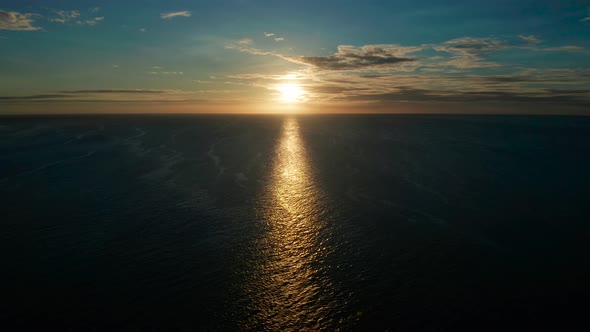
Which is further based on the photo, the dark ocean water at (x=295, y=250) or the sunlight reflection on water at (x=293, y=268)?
the dark ocean water at (x=295, y=250)

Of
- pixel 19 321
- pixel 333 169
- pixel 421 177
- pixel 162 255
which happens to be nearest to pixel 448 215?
pixel 421 177

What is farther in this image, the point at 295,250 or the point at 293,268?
the point at 295,250

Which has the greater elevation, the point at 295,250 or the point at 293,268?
the point at 295,250

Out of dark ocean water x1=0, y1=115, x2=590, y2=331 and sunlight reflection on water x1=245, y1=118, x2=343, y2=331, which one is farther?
dark ocean water x1=0, y1=115, x2=590, y2=331

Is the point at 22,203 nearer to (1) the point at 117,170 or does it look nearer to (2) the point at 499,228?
(1) the point at 117,170
